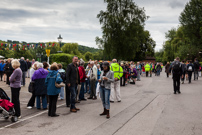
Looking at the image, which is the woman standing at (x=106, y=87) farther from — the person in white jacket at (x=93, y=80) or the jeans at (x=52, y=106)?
the person in white jacket at (x=93, y=80)

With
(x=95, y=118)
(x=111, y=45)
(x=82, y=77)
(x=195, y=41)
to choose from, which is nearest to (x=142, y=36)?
(x=111, y=45)

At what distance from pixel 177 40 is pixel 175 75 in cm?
6189

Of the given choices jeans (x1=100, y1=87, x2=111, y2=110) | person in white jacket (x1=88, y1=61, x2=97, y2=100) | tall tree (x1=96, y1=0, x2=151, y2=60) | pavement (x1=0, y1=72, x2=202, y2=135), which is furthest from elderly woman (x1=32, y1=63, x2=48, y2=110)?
tall tree (x1=96, y1=0, x2=151, y2=60)

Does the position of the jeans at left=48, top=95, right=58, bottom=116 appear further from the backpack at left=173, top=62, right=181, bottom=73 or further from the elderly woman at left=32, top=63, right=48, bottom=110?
the backpack at left=173, top=62, right=181, bottom=73

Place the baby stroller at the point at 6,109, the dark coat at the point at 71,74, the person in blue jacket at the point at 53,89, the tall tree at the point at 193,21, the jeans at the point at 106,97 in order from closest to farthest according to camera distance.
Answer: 1. the baby stroller at the point at 6,109
2. the jeans at the point at 106,97
3. the person in blue jacket at the point at 53,89
4. the dark coat at the point at 71,74
5. the tall tree at the point at 193,21

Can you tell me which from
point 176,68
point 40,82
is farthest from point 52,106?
point 176,68

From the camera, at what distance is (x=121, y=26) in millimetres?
47656

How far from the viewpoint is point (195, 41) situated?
160 ft

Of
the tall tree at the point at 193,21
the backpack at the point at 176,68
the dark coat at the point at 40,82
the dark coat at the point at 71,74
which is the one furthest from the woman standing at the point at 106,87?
the tall tree at the point at 193,21

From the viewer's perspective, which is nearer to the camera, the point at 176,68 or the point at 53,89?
the point at 53,89

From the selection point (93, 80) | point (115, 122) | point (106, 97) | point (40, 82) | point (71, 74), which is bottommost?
point (115, 122)

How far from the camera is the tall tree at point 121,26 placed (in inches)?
1858

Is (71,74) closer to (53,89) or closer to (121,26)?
(53,89)

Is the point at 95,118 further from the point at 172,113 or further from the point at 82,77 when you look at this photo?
the point at 82,77
